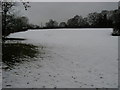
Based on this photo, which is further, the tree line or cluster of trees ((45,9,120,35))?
cluster of trees ((45,9,120,35))

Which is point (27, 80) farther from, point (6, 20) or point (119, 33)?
point (119, 33)

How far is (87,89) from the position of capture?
9.18 m

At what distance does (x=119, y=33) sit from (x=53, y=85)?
3130 centimetres

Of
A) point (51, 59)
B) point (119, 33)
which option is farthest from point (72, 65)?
point (119, 33)

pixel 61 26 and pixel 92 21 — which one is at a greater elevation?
pixel 92 21

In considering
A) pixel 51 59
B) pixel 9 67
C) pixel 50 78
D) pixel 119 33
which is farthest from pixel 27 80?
pixel 119 33

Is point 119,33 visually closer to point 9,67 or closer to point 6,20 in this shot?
point 6,20

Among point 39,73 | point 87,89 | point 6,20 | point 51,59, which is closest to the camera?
point 87,89

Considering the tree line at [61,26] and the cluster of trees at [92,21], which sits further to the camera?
the cluster of trees at [92,21]

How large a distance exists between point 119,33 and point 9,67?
2997 cm

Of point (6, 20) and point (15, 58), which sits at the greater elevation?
point (6, 20)

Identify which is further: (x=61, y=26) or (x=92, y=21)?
(x=92, y=21)

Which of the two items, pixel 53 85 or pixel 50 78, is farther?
pixel 50 78

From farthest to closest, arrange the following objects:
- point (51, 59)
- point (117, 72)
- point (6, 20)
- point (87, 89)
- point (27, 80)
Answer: point (6, 20)
point (51, 59)
point (117, 72)
point (27, 80)
point (87, 89)
